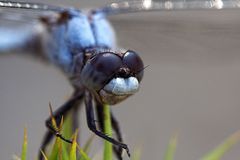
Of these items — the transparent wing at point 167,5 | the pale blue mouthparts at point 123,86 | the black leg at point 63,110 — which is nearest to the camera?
the pale blue mouthparts at point 123,86

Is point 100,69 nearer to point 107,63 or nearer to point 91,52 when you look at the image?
point 107,63

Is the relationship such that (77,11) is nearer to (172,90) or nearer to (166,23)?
(166,23)

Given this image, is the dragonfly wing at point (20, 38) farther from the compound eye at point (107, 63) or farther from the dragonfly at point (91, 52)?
the compound eye at point (107, 63)

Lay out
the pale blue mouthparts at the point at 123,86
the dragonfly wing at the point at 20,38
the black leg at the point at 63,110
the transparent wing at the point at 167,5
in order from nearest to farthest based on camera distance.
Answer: the pale blue mouthparts at the point at 123,86 < the black leg at the point at 63,110 < the transparent wing at the point at 167,5 < the dragonfly wing at the point at 20,38

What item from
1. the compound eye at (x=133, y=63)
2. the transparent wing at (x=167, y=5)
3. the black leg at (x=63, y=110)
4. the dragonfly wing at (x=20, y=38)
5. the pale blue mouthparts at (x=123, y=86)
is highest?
the transparent wing at (x=167, y=5)

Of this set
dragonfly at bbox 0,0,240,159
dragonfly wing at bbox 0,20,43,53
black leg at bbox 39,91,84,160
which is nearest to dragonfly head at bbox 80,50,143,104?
dragonfly at bbox 0,0,240,159

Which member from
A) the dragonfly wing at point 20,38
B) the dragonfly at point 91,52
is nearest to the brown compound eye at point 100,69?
the dragonfly at point 91,52

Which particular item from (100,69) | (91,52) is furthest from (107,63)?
(91,52)

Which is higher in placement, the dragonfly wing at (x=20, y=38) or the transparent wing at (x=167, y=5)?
the transparent wing at (x=167, y=5)

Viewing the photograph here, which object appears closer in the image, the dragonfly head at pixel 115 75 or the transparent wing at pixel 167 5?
the dragonfly head at pixel 115 75
